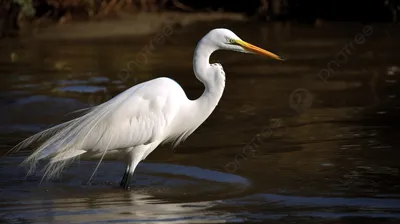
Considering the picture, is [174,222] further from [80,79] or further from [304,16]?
[304,16]

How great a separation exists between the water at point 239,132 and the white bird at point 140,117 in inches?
12.1

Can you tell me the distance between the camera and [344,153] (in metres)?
8.41

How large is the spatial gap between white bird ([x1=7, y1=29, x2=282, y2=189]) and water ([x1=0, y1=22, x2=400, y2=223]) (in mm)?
307

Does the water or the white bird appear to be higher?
the white bird

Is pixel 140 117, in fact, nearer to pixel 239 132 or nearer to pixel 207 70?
pixel 207 70

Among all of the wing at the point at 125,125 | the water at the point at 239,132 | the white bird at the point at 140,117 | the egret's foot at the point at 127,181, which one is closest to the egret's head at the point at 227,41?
the white bird at the point at 140,117

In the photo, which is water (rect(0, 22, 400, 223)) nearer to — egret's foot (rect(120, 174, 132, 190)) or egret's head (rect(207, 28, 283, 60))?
egret's foot (rect(120, 174, 132, 190))

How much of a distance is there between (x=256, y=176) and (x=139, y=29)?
9010 mm

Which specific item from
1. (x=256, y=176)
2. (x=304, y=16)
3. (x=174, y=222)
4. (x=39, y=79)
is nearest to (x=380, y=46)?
(x=304, y=16)

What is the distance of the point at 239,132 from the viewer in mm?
9414

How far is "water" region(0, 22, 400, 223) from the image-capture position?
675 cm

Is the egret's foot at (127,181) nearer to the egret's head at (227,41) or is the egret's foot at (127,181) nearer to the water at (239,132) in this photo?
the water at (239,132)

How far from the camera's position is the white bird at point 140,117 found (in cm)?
738

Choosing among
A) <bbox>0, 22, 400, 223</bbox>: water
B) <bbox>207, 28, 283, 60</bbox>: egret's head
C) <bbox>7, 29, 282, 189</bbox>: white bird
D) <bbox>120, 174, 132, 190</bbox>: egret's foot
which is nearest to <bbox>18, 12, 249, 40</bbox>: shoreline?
<bbox>0, 22, 400, 223</bbox>: water
